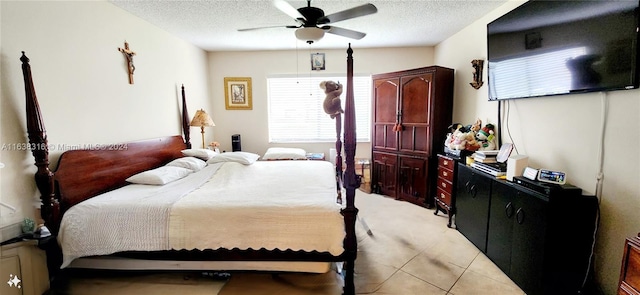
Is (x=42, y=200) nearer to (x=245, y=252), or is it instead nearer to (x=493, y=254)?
(x=245, y=252)

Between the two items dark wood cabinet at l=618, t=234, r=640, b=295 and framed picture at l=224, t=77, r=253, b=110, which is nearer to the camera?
dark wood cabinet at l=618, t=234, r=640, b=295

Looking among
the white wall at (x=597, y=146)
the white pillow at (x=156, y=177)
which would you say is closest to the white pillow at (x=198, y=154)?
the white pillow at (x=156, y=177)

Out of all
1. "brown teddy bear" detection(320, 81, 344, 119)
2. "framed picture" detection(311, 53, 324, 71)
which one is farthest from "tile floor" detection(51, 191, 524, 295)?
"framed picture" detection(311, 53, 324, 71)

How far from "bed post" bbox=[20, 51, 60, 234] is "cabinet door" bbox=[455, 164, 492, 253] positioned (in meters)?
3.38

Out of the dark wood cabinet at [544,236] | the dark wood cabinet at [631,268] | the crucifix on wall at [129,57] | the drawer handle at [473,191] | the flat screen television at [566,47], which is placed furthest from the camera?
the crucifix on wall at [129,57]

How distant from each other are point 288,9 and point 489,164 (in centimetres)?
222

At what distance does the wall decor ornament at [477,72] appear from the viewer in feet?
9.67

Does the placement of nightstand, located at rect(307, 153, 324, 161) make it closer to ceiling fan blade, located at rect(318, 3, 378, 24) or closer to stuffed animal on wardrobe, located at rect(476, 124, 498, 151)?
stuffed animal on wardrobe, located at rect(476, 124, 498, 151)

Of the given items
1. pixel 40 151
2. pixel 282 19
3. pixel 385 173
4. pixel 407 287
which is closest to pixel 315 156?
pixel 385 173

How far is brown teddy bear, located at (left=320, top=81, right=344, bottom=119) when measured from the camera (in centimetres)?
212

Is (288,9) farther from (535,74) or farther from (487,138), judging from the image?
(487,138)

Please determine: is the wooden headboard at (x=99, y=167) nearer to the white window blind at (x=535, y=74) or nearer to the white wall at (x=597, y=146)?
the white window blind at (x=535, y=74)

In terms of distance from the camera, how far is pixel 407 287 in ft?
6.26

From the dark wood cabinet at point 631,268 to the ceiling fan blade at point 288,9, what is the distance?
7.83 feet
